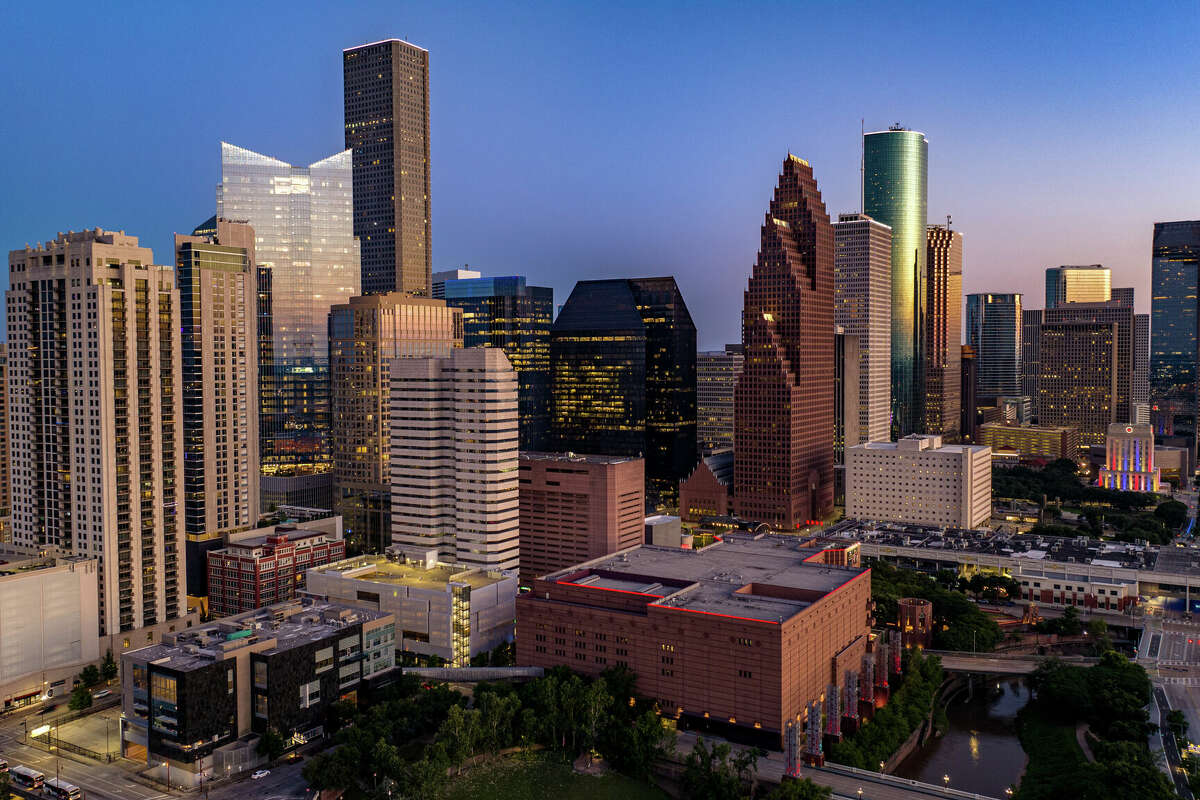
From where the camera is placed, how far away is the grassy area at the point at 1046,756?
8944 cm

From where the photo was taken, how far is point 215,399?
467 feet

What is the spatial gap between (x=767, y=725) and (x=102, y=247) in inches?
3864

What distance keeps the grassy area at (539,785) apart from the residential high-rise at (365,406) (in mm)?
86056

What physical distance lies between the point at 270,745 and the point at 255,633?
12.5 m

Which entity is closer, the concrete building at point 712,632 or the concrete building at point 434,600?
the concrete building at point 712,632

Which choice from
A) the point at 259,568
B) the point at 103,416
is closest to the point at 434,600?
the point at 259,568

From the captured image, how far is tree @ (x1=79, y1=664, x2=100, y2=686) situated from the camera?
109m

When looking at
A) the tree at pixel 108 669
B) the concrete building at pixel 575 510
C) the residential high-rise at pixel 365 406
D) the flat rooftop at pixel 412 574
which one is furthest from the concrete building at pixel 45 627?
the residential high-rise at pixel 365 406

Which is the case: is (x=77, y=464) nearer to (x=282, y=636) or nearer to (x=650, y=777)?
(x=282, y=636)

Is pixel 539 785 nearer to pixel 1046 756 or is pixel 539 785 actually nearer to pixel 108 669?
pixel 1046 756

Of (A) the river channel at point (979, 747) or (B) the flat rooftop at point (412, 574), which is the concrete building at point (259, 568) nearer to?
(B) the flat rooftop at point (412, 574)

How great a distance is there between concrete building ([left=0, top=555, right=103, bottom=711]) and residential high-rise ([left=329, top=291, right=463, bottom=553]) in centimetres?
6330

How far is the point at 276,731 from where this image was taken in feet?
310

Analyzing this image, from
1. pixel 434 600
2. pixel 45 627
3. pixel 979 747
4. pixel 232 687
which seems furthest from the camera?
pixel 434 600
